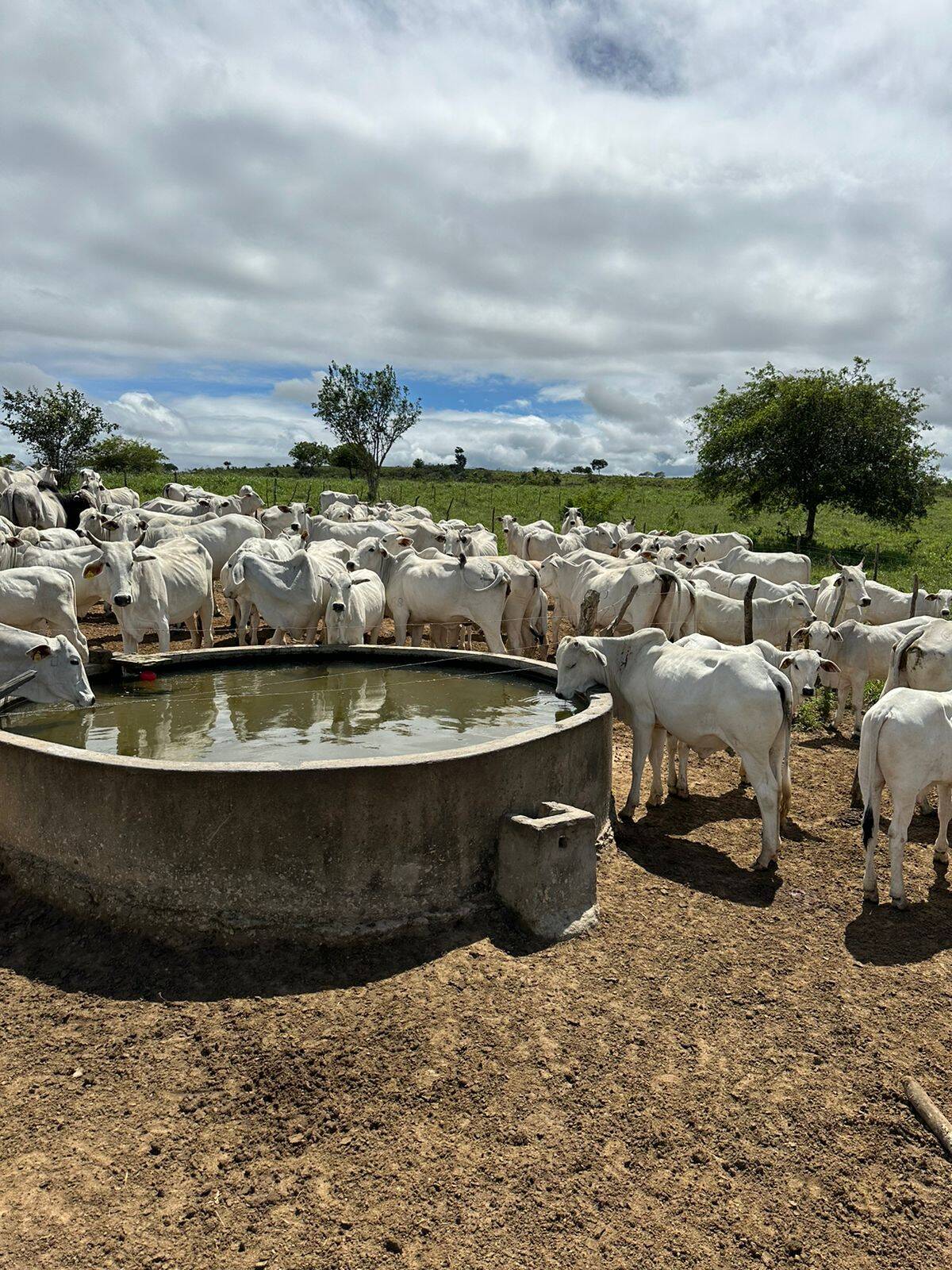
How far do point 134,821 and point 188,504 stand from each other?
725 inches

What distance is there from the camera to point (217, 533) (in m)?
17.7

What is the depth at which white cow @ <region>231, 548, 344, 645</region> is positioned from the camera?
1145 cm

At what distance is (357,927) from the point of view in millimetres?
5172

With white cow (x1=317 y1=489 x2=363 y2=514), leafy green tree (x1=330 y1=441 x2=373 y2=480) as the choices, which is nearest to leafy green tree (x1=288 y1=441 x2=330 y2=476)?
leafy green tree (x1=330 y1=441 x2=373 y2=480)

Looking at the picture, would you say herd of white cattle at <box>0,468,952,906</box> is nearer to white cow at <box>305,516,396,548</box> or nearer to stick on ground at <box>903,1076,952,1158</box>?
white cow at <box>305,516,396,548</box>

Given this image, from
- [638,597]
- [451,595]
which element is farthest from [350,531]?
[638,597]

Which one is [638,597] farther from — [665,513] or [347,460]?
[347,460]

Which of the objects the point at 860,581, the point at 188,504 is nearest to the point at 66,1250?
the point at 860,581

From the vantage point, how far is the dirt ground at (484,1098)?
11.5 feet

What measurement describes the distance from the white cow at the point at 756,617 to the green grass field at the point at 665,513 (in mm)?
10430

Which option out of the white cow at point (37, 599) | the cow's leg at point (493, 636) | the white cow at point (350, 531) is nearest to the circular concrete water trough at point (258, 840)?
the white cow at point (37, 599)

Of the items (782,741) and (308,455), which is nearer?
(782,741)

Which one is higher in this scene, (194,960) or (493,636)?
(493,636)

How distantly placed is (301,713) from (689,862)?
3690mm
